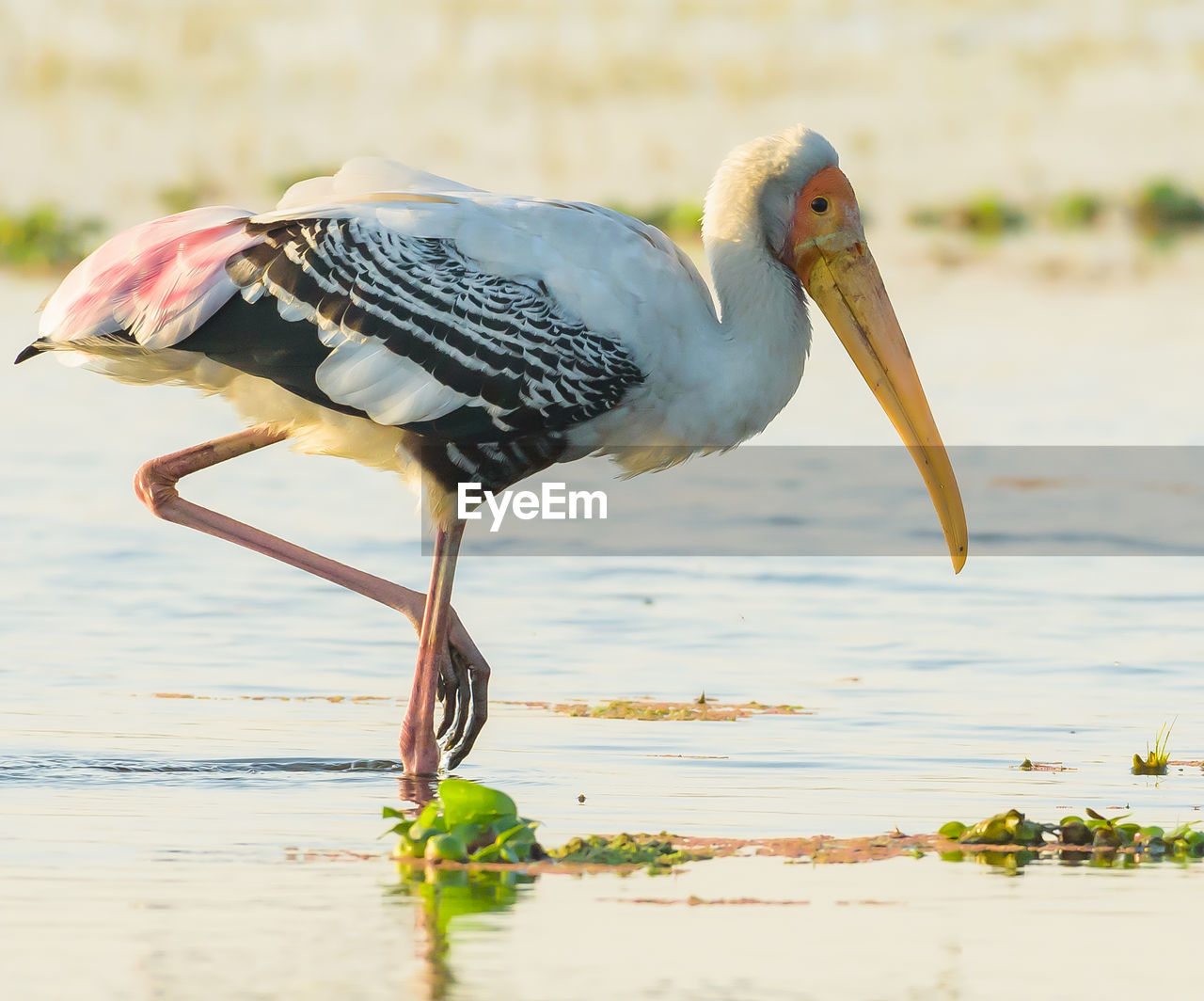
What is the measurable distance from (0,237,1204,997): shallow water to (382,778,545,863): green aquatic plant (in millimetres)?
160

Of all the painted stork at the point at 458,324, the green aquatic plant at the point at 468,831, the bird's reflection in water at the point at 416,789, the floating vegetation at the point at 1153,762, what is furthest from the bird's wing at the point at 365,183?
the floating vegetation at the point at 1153,762

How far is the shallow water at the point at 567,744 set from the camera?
220 inches

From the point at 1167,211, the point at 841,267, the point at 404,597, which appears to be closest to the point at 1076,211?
the point at 1167,211

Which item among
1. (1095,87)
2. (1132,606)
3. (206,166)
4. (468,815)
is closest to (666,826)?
(468,815)

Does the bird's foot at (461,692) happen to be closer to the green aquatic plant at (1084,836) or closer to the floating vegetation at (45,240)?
the green aquatic plant at (1084,836)

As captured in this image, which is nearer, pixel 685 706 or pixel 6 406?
pixel 685 706

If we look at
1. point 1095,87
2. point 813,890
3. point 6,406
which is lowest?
point 813,890

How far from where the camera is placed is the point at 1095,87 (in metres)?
45.3

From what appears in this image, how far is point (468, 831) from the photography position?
645 cm

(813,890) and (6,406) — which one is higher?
(6,406)

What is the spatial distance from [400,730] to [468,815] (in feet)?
6.52

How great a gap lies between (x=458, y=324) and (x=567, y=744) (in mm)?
1514

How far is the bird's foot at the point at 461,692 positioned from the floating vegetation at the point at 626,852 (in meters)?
2.01

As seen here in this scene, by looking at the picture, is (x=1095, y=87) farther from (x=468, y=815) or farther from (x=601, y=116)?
(x=468, y=815)
